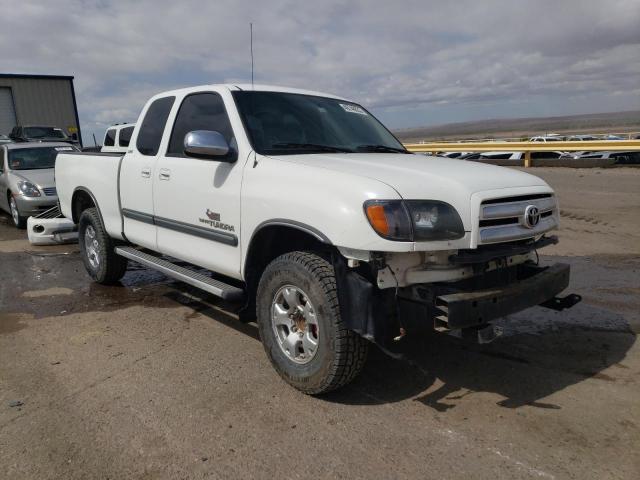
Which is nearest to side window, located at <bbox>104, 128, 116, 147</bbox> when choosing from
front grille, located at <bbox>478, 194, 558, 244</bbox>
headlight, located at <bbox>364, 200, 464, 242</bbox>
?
headlight, located at <bbox>364, 200, 464, 242</bbox>

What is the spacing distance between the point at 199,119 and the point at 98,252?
98.2 inches

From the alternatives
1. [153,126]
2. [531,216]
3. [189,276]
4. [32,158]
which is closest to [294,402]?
[189,276]

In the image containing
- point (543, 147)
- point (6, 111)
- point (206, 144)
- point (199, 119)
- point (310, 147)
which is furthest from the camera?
point (6, 111)

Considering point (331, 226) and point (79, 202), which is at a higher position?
point (331, 226)

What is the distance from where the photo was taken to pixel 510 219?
10.9ft

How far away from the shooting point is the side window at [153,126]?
195 inches

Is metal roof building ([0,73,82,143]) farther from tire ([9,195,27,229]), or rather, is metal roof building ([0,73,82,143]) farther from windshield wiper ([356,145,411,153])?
windshield wiper ([356,145,411,153])

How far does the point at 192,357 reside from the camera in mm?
4168

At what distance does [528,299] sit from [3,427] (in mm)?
3248

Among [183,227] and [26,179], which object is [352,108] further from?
[26,179]

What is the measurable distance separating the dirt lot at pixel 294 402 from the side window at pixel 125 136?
192 centimetres

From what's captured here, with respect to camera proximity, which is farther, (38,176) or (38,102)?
(38,102)

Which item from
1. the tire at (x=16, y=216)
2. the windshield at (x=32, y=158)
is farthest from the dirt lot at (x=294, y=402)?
the windshield at (x=32, y=158)

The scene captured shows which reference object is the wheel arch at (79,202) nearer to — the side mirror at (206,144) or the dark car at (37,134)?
the side mirror at (206,144)
